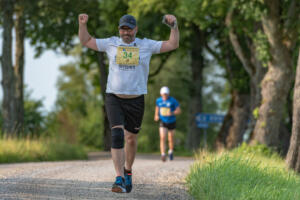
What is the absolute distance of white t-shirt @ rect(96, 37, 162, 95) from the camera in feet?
21.1

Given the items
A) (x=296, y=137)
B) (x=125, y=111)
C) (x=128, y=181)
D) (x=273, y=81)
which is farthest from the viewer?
(x=273, y=81)

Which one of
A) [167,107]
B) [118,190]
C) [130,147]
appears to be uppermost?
[130,147]

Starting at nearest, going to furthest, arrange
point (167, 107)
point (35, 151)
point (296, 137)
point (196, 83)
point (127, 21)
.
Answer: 1. point (127, 21)
2. point (296, 137)
3. point (167, 107)
4. point (35, 151)
5. point (196, 83)

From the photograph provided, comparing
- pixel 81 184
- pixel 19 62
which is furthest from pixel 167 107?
pixel 19 62

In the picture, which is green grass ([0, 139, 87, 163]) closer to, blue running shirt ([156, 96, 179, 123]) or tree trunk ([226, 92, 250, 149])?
blue running shirt ([156, 96, 179, 123])

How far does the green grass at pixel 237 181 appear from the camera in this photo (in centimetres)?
659

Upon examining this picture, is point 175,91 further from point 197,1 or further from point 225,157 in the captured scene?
point 225,157

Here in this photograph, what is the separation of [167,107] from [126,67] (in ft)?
23.3

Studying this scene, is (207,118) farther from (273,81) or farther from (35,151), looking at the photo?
(35,151)

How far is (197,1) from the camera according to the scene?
18.9 meters

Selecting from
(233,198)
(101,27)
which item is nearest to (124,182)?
(233,198)

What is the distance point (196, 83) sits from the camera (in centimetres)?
2728

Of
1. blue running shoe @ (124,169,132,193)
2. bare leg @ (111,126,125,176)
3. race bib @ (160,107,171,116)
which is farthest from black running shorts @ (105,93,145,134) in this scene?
race bib @ (160,107,171,116)

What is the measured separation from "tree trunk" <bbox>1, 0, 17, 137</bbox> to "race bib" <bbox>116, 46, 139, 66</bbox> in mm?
12730
